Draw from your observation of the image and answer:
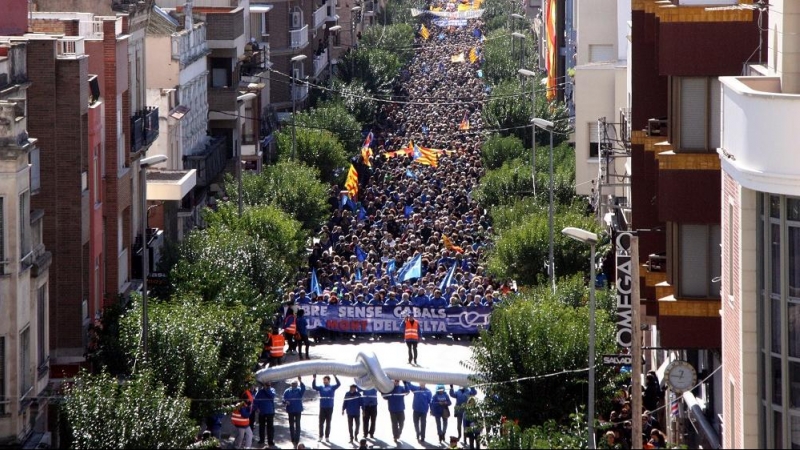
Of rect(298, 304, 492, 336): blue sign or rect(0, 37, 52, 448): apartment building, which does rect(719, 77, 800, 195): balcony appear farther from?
rect(298, 304, 492, 336): blue sign

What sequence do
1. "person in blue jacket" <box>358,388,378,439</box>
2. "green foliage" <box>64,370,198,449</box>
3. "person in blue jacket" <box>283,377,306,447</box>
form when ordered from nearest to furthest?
"green foliage" <box>64,370,198,449</box>
"person in blue jacket" <box>283,377,306,447</box>
"person in blue jacket" <box>358,388,378,439</box>

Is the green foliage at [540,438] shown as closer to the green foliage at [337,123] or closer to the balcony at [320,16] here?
the green foliage at [337,123]

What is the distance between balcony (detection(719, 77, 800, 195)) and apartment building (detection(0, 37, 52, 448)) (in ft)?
40.8

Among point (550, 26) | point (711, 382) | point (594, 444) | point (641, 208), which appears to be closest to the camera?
point (594, 444)

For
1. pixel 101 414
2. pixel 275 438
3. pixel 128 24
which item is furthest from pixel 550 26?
pixel 101 414

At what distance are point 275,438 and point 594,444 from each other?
11.3m

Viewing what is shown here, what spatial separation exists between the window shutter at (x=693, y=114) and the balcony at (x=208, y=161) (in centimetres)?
3257

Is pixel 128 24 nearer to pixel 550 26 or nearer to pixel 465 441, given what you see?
pixel 465 441

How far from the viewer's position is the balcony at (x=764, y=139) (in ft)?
70.7

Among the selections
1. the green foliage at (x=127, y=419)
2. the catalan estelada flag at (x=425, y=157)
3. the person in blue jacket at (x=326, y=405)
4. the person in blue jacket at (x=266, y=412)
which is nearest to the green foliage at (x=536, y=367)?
the person in blue jacket at (x=326, y=405)

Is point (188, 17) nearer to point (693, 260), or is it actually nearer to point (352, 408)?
point (352, 408)

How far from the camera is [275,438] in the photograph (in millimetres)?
36906

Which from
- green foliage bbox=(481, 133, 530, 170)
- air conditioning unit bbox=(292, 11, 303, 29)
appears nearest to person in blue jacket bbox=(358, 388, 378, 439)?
green foliage bbox=(481, 133, 530, 170)

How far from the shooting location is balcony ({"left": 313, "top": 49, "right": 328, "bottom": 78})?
337 feet
